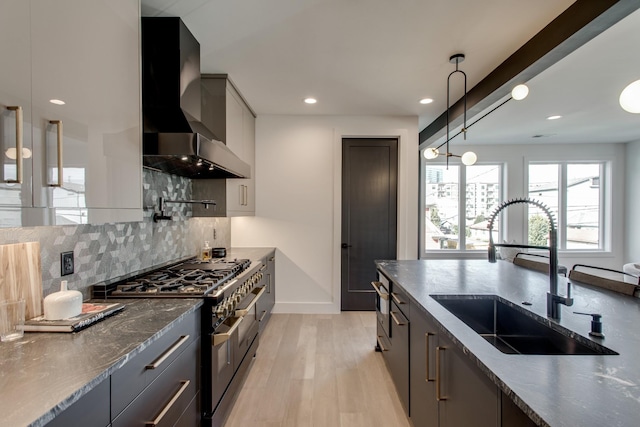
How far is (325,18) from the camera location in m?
2.06

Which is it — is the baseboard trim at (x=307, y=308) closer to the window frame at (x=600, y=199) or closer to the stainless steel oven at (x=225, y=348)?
the stainless steel oven at (x=225, y=348)

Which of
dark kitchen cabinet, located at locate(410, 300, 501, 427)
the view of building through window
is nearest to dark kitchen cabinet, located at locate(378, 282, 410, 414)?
dark kitchen cabinet, located at locate(410, 300, 501, 427)

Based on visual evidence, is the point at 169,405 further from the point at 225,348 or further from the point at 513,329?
the point at 513,329

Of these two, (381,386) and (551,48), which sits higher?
(551,48)

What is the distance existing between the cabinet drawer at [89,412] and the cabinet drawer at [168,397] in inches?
3.2

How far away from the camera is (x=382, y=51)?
2.49 metres

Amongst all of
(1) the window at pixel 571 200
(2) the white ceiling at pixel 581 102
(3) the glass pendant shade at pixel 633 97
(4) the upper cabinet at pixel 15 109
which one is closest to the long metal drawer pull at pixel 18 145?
(4) the upper cabinet at pixel 15 109

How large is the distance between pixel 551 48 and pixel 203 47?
2.51m

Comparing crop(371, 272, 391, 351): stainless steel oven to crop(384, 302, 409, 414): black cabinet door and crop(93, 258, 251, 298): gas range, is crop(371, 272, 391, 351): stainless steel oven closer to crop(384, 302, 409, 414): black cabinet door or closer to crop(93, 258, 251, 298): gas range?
crop(384, 302, 409, 414): black cabinet door

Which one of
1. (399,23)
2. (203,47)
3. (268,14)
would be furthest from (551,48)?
(203,47)

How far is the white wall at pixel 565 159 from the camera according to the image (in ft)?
20.3

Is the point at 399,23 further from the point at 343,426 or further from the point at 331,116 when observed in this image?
the point at 343,426

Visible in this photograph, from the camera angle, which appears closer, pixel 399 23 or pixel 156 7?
pixel 156 7

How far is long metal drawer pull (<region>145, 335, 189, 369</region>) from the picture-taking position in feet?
3.94
